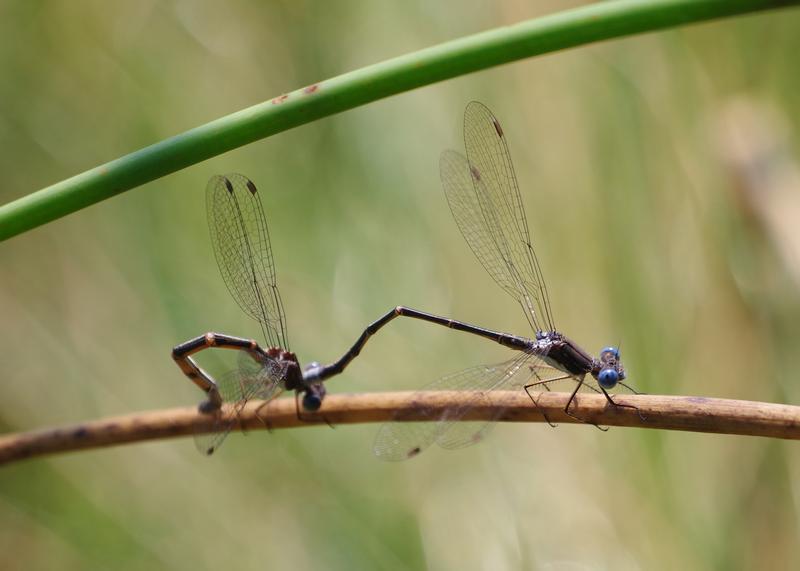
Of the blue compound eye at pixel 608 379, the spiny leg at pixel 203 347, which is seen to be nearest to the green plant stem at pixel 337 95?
the blue compound eye at pixel 608 379

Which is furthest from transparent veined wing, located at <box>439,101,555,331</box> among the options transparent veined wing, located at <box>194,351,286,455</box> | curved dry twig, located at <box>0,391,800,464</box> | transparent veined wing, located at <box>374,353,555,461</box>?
transparent veined wing, located at <box>194,351,286,455</box>

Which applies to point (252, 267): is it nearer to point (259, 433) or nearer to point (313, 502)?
point (259, 433)

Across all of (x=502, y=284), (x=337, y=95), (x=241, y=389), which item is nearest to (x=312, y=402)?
(x=241, y=389)

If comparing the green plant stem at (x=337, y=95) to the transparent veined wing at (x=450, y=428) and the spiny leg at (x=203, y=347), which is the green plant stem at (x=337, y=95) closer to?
the transparent veined wing at (x=450, y=428)


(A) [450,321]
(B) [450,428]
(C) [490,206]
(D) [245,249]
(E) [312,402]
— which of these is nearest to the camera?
(B) [450,428]

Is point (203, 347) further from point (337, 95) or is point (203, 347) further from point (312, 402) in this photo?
point (337, 95)

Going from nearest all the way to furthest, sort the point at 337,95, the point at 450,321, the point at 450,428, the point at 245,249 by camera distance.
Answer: the point at 337,95
the point at 450,428
the point at 245,249
the point at 450,321

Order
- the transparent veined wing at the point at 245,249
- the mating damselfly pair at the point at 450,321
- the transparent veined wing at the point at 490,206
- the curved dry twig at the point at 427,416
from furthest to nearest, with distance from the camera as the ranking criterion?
1. the transparent veined wing at the point at 245,249
2. the transparent veined wing at the point at 490,206
3. the mating damselfly pair at the point at 450,321
4. the curved dry twig at the point at 427,416
